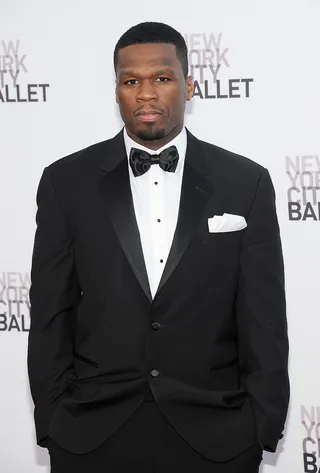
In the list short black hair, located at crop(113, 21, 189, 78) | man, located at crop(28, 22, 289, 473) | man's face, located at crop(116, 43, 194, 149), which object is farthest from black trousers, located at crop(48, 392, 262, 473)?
short black hair, located at crop(113, 21, 189, 78)

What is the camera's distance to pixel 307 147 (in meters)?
3.09

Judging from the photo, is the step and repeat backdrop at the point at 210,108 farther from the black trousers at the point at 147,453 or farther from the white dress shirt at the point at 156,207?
the black trousers at the point at 147,453

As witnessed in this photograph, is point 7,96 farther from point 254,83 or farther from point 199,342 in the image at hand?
point 199,342

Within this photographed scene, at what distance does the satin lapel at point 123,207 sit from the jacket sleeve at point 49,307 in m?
0.15

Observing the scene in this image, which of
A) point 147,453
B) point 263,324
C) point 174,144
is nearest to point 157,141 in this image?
point 174,144

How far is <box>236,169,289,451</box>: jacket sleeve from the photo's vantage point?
2.23 m

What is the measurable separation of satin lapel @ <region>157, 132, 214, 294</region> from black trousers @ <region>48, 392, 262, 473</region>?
386 millimetres

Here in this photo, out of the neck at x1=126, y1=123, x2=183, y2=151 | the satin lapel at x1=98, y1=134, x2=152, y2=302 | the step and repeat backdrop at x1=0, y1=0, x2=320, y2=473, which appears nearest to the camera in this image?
the satin lapel at x1=98, y1=134, x2=152, y2=302

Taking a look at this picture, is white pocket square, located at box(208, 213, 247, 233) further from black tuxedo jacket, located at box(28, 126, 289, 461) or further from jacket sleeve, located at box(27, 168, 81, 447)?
jacket sleeve, located at box(27, 168, 81, 447)

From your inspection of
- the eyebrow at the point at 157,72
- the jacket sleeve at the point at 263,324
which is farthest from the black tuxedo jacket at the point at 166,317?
the eyebrow at the point at 157,72

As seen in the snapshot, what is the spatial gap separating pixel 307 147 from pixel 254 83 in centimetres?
33

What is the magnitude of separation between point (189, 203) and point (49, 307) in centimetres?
51

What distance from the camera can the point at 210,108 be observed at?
317 centimetres

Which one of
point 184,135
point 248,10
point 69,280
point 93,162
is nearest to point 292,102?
point 248,10
